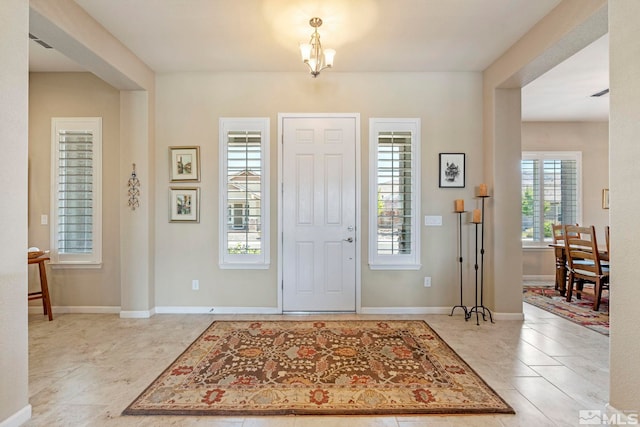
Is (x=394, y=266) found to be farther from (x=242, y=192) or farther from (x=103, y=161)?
(x=103, y=161)

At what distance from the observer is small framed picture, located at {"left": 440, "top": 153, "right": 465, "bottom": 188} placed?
161 inches

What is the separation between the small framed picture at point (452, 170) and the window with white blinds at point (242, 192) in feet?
7.16

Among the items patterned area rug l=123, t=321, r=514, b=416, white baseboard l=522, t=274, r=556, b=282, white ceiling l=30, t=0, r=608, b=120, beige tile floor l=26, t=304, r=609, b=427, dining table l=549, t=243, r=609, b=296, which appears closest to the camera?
beige tile floor l=26, t=304, r=609, b=427

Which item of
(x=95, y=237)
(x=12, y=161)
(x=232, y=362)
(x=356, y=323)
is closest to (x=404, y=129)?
(x=356, y=323)

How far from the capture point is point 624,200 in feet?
6.20

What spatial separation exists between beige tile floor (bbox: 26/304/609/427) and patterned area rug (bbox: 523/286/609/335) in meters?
0.22

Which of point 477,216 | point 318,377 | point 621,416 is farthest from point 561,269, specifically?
point 318,377

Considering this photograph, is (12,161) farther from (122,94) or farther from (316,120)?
(316,120)

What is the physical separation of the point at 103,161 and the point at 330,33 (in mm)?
3123

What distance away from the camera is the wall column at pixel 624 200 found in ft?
5.99

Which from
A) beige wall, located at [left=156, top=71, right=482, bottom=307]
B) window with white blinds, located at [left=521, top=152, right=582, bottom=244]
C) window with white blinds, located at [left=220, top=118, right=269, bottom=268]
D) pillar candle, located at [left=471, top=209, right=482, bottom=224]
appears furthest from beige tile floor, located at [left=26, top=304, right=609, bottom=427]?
window with white blinds, located at [left=521, top=152, right=582, bottom=244]

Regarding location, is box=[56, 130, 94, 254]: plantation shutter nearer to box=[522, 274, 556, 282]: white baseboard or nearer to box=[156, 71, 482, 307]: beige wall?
box=[156, 71, 482, 307]: beige wall

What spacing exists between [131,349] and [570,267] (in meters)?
5.43

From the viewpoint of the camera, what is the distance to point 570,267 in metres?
4.59
